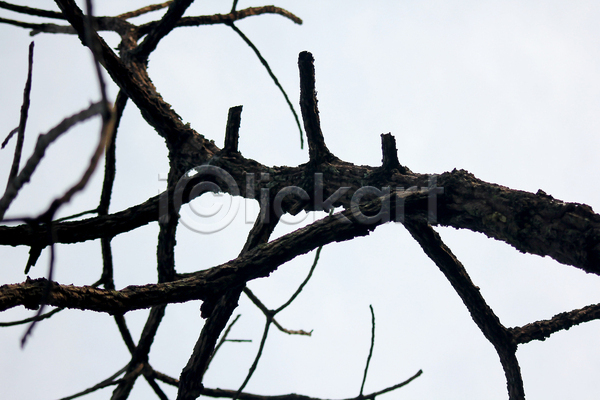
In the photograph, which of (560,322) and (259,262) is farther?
(560,322)

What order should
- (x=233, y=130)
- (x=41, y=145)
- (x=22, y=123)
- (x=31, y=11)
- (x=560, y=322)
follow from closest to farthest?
(x=41, y=145)
(x=22, y=123)
(x=560, y=322)
(x=233, y=130)
(x=31, y=11)

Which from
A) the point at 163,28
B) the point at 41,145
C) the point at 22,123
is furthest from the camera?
the point at 163,28

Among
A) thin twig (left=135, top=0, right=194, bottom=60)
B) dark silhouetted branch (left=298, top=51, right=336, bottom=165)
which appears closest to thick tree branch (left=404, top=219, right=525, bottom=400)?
dark silhouetted branch (left=298, top=51, right=336, bottom=165)

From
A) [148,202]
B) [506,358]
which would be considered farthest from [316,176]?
[506,358]

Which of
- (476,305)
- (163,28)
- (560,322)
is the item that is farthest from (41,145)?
(163,28)

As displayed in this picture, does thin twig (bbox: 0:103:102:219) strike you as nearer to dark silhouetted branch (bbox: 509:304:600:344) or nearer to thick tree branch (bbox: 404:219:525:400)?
thick tree branch (bbox: 404:219:525:400)

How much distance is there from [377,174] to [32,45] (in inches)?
62.8

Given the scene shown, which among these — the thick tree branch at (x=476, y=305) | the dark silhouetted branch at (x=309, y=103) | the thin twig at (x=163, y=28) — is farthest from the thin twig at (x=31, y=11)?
the thick tree branch at (x=476, y=305)

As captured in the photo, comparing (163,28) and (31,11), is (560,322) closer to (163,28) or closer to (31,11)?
(163,28)

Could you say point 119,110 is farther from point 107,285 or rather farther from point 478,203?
point 478,203

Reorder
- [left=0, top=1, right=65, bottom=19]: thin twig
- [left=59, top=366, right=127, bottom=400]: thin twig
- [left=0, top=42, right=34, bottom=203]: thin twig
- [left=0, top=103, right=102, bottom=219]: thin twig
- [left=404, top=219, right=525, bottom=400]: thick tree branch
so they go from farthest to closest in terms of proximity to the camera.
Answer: [left=0, top=1, right=65, bottom=19]: thin twig, [left=404, top=219, right=525, bottom=400]: thick tree branch, [left=59, top=366, right=127, bottom=400]: thin twig, [left=0, top=42, right=34, bottom=203]: thin twig, [left=0, top=103, right=102, bottom=219]: thin twig

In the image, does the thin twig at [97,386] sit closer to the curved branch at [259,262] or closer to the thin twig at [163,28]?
the curved branch at [259,262]

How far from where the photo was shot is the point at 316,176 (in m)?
2.27

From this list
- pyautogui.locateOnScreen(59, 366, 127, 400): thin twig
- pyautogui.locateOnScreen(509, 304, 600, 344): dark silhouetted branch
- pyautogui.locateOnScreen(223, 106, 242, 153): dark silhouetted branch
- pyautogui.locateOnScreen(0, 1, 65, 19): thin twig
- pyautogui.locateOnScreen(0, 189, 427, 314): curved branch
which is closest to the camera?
pyautogui.locateOnScreen(0, 189, 427, 314): curved branch
